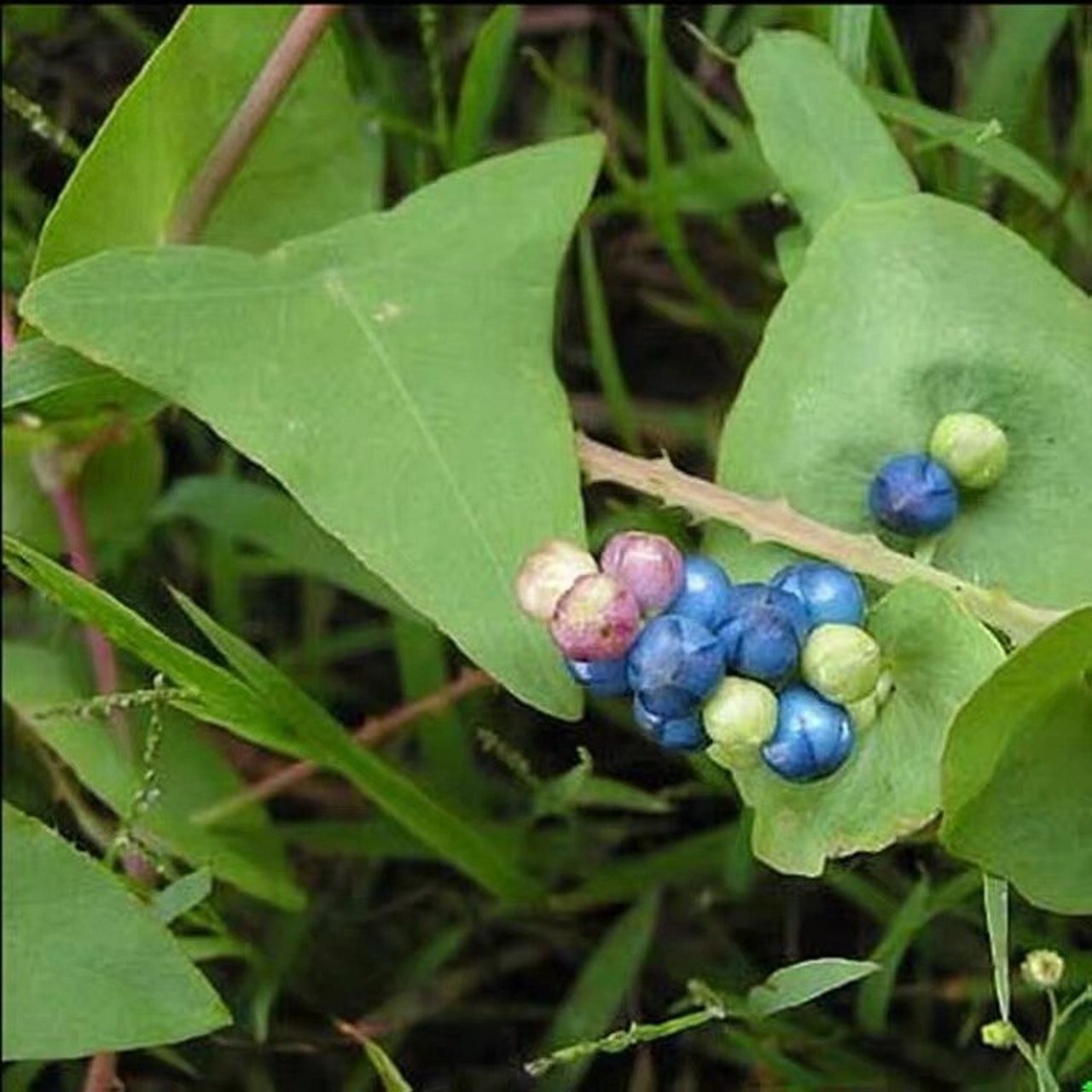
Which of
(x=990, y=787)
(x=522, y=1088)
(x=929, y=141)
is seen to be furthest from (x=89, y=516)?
(x=990, y=787)

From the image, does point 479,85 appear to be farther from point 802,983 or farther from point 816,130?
point 802,983

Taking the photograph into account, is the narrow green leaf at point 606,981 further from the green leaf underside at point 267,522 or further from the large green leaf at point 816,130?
the large green leaf at point 816,130

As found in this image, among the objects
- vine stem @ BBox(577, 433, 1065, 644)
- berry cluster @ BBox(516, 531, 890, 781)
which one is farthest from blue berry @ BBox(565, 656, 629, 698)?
vine stem @ BBox(577, 433, 1065, 644)

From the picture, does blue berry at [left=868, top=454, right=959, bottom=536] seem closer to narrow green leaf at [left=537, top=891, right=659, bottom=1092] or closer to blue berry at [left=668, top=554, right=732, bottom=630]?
blue berry at [left=668, top=554, right=732, bottom=630]

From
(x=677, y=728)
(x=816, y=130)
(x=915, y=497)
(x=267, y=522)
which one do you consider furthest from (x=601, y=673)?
(x=267, y=522)

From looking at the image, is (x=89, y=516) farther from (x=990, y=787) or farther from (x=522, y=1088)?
(x=990, y=787)
